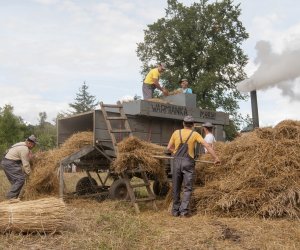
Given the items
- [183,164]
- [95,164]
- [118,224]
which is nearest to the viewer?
[118,224]

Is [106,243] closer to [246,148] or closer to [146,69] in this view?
[246,148]

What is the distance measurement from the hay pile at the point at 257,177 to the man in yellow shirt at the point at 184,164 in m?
0.35

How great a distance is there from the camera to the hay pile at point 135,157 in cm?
816

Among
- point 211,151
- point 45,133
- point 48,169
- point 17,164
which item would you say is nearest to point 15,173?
point 17,164

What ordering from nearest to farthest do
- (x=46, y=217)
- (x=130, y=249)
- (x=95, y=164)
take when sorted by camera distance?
1. (x=130, y=249)
2. (x=46, y=217)
3. (x=95, y=164)

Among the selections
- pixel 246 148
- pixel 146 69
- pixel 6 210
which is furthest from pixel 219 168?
pixel 146 69

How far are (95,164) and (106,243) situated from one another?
191 inches

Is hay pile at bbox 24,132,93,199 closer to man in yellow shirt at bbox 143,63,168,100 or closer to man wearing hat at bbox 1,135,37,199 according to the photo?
man wearing hat at bbox 1,135,37,199

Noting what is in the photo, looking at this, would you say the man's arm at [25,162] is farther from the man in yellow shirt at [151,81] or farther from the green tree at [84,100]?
the green tree at [84,100]

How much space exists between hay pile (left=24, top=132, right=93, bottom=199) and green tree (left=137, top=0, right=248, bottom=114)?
72.9 feet

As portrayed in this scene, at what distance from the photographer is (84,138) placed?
945cm

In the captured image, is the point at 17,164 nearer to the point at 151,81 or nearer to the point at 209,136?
the point at 151,81

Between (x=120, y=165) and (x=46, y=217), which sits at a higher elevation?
(x=120, y=165)

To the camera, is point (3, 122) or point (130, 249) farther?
point (3, 122)
